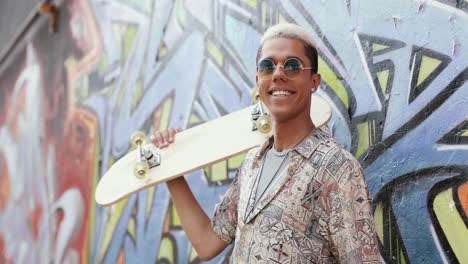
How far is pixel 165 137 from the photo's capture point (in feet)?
10.4

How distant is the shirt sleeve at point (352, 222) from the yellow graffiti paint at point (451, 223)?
26.4 inches

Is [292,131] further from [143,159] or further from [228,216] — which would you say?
[143,159]

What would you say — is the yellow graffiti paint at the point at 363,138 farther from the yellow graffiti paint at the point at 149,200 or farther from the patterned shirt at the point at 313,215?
the yellow graffiti paint at the point at 149,200

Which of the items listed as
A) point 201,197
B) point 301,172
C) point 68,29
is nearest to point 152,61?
point 201,197

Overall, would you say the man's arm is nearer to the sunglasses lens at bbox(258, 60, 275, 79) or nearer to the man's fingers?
the man's fingers

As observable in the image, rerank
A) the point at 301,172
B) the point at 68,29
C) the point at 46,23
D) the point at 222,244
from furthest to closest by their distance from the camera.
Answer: the point at 46,23 → the point at 68,29 → the point at 222,244 → the point at 301,172

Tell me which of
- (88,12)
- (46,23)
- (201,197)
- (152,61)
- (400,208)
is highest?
(46,23)

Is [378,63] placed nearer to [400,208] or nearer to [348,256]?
[400,208]

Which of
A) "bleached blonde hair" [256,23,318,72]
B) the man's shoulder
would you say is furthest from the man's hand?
the man's shoulder

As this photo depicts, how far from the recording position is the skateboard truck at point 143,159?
10.1 feet

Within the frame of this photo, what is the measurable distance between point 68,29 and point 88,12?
0.56 meters

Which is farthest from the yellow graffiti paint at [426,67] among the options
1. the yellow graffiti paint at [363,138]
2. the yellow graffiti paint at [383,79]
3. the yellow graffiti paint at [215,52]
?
the yellow graffiti paint at [215,52]

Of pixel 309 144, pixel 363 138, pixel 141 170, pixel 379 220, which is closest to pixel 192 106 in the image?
pixel 141 170

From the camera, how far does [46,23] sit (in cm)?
757
